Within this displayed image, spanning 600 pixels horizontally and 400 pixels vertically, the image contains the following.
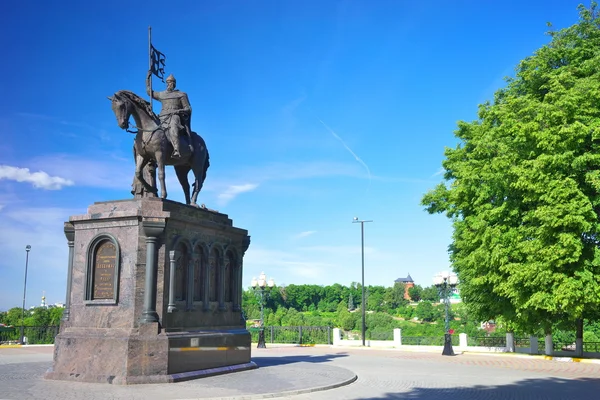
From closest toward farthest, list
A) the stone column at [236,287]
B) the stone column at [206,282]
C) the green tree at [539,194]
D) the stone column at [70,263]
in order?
the stone column at [70,263]
the stone column at [206,282]
the stone column at [236,287]
the green tree at [539,194]

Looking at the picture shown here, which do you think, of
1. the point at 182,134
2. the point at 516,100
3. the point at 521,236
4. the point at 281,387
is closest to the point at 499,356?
the point at 521,236

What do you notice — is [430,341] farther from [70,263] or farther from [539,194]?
[70,263]

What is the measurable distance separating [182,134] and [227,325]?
5.63m

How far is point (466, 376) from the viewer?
16.5 meters

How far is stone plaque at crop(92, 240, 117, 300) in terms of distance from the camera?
1396cm

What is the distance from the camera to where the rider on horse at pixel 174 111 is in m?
15.7

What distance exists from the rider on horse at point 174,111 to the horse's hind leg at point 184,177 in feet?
3.42

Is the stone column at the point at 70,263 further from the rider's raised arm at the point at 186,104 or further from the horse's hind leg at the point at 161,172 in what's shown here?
the rider's raised arm at the point at 186,104

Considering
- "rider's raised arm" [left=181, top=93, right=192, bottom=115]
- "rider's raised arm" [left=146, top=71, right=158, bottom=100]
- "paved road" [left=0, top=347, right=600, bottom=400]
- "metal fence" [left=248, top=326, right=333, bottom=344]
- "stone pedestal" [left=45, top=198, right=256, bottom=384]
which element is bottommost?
Result: "metal fence" [left=248, top=326, right=333, bottom=344]


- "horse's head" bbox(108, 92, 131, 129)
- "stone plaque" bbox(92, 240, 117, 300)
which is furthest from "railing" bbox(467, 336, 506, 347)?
"horse's head" bbox(108, 92, 131, 129)

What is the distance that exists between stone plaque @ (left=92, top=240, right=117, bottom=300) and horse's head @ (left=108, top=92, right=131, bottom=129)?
3070 mm

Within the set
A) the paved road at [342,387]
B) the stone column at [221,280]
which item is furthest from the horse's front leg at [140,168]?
the paved road at [342,387]

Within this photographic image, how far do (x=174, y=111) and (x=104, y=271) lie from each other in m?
4.79

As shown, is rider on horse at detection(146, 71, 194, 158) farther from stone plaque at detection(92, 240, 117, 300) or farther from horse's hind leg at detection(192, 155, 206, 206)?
stone plaque at detection(92, 240, 117, 300)
